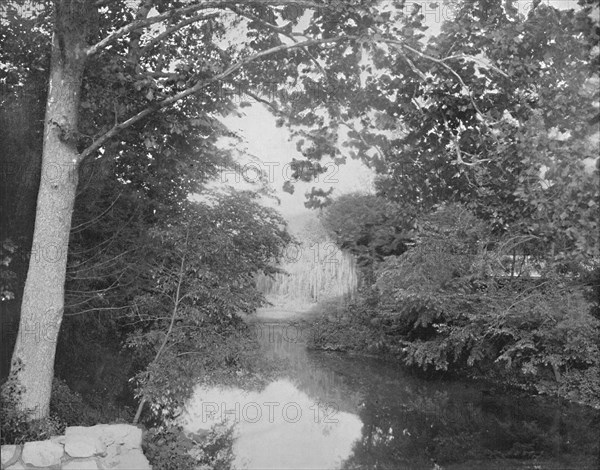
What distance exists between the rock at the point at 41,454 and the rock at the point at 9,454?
0.17 feet

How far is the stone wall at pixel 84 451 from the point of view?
13.7ft

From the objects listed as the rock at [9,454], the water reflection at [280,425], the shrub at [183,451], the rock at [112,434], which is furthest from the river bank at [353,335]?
the rock at [9,454]

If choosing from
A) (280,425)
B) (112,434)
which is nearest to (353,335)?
(280,425)

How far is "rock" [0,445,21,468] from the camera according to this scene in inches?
162

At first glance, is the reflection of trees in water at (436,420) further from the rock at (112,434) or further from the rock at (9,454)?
the rock at (9,454)

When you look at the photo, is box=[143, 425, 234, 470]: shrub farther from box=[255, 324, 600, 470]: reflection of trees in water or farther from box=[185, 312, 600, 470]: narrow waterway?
box=[255, 324, 600, 470]: reflection of trees in water

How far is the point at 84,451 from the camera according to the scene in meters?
4.28

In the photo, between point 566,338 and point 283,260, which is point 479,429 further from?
point 283,260

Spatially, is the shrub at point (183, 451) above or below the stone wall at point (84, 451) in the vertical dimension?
below

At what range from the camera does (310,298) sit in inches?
439

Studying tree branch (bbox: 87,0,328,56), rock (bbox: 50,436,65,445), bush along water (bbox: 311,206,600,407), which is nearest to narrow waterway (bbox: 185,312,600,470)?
bush along water (bbox: 311,206,600,407)

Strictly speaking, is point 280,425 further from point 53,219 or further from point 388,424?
point 53,219

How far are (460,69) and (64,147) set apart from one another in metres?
3.49

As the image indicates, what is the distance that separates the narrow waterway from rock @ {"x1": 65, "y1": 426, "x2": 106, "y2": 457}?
5.75 ft
